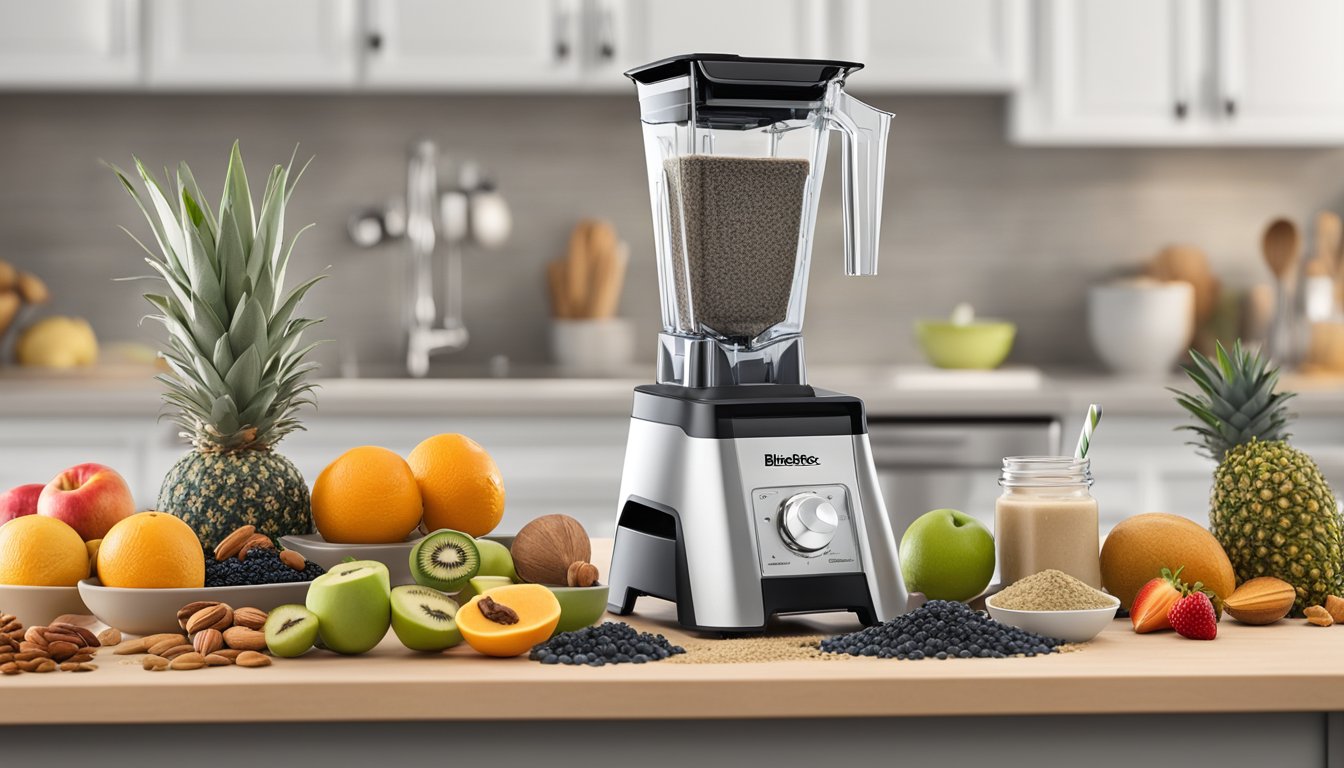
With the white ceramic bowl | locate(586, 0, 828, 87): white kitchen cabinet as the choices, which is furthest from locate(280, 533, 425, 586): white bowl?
the white ceramic bowl

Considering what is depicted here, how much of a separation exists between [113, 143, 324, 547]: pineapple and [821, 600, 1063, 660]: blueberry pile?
1.89 ft

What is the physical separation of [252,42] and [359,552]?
2.34m

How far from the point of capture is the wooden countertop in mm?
982

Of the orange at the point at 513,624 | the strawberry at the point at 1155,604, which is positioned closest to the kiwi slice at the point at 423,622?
the orange at the point at 513,624

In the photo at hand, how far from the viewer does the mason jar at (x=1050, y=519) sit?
1263 millimetres

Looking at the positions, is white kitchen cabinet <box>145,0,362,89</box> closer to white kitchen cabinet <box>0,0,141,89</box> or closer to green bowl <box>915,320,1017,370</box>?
white kitchen cabinet <box>0,0,141,89</box>

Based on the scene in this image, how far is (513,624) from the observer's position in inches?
42.4

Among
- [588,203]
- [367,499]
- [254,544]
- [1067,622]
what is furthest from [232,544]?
[588,203]

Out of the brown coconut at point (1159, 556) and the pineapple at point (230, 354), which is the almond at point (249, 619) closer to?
the pineapple at point (230, 354)

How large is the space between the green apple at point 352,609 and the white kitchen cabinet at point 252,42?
8.03 ft

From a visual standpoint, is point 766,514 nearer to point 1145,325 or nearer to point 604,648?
point 604,648

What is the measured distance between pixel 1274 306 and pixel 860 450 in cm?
277

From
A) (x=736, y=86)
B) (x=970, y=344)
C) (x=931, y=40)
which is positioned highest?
(x=931, y=40)

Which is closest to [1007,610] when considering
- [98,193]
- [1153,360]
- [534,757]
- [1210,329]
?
[534,757]
